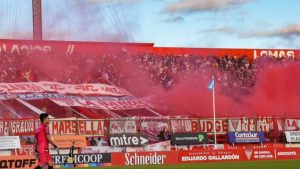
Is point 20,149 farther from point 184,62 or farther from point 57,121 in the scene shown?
point 184,62

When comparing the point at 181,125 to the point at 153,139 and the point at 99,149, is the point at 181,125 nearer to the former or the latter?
the point at 153,139

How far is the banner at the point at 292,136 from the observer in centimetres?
5154

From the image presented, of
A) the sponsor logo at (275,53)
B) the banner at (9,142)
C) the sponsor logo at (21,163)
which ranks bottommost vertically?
the sponsor logo at (21,163)

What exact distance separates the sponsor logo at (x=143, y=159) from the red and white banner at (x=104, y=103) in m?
19.3

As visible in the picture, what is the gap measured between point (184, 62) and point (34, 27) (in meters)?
15.9

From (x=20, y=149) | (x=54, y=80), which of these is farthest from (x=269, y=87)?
(x=20, y=149)

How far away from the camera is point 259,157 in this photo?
41.8 meters

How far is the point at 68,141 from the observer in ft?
145

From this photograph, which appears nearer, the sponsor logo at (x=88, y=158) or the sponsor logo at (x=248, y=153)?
the sponsor logo at (x=88, y=158)

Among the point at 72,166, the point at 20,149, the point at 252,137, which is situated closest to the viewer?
the point at 72,166

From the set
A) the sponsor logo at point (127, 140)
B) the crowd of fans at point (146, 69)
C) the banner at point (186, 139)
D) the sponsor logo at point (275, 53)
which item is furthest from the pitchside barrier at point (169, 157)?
the sponsor logo at point (275, 53)

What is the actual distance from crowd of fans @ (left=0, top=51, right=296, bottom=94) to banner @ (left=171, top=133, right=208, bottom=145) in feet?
42.9

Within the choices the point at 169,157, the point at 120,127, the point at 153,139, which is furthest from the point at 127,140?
the point at 169,157

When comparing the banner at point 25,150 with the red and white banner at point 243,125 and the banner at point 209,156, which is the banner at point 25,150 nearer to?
the banner at point 209,156
